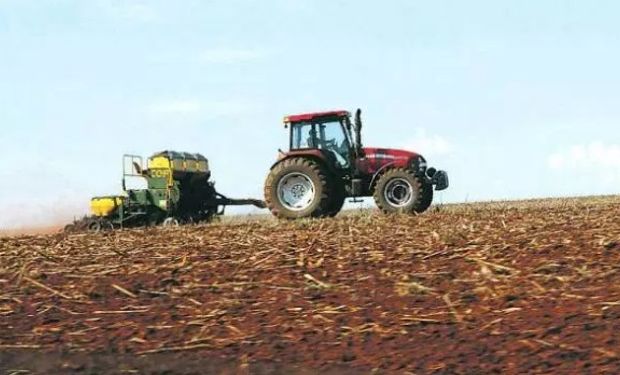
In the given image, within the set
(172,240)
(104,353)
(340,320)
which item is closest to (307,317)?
(340,320)

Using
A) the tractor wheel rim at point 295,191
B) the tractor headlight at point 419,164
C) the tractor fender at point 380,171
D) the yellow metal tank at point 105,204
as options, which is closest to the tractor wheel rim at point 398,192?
the tractor fender at point 380,171

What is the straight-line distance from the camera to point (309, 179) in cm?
1627

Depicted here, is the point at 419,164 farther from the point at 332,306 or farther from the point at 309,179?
the point at 332,306

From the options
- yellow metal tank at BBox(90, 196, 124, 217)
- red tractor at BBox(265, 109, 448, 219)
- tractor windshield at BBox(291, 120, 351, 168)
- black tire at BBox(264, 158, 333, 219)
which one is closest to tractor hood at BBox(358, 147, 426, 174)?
red tractor at BBox(265, 109, 448, 219)

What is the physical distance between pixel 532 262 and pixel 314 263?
6.11 feet

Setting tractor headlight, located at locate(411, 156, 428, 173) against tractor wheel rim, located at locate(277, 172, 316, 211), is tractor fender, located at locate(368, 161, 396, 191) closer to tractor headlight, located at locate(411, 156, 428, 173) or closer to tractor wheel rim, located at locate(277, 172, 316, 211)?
tractor headlight, located at locate(411, 156, 428, 173)

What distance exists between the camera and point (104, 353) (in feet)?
17.3

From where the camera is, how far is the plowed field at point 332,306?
475 centimetres

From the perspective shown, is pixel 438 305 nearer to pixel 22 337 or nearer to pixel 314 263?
pixel 314 263

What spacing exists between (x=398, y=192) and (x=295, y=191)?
81.3 inches

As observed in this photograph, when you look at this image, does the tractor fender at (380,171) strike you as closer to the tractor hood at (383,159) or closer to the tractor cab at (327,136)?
the tractor hood at (383,159)

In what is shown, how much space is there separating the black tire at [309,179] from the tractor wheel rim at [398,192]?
1.15m

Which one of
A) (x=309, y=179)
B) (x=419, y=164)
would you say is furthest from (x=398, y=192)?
(x=309, y=179)

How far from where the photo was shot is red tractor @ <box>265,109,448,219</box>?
16188 mm
